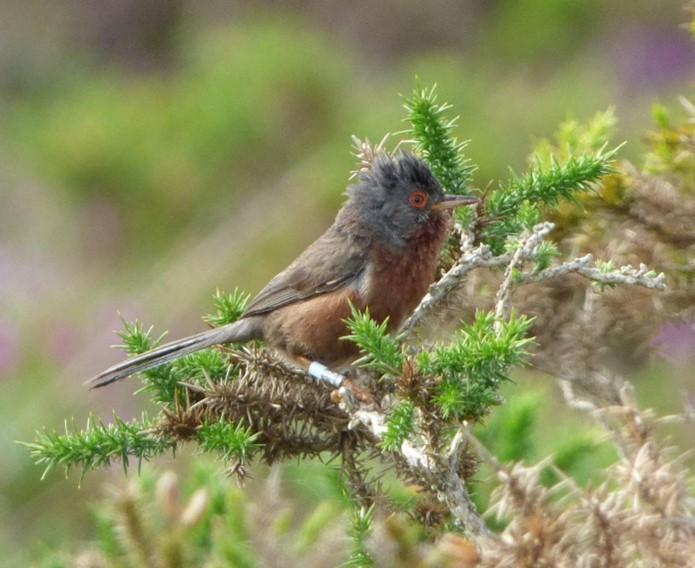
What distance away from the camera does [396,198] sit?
15.6 feet

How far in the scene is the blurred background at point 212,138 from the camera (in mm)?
9422

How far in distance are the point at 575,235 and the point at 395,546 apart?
2073mm

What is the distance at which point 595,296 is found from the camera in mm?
3613

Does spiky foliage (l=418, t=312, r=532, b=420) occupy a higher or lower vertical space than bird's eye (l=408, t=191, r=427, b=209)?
lower

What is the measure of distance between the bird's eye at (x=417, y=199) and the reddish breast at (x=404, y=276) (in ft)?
0.28

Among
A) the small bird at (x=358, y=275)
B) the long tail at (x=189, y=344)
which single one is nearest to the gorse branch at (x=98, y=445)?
the long tail at (x=189, y=344)

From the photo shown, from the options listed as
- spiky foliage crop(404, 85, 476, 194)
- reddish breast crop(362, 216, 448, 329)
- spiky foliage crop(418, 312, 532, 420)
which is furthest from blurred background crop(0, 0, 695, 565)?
spiky foliage crop(418, 312, 532, 420)

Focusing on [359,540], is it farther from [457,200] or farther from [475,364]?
[457,200]

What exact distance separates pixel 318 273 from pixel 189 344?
0.71 m

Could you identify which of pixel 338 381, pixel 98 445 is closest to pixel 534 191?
pixel 338 381

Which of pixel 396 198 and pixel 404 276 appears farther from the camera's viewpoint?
pixel 396 198

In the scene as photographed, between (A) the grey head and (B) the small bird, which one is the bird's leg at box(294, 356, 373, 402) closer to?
(B) the small bird

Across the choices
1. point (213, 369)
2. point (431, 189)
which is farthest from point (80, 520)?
point (213, 369)

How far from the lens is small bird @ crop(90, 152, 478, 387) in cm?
446
